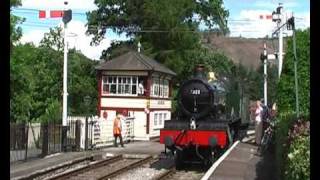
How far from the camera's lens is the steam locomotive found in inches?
709

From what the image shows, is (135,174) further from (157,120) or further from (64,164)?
(157,120)

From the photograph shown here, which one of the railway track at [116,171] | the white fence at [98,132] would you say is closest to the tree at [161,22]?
the white fence at [98,132]

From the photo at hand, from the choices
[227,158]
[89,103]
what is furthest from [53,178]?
[89,103]

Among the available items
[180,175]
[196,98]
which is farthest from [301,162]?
[196,98]

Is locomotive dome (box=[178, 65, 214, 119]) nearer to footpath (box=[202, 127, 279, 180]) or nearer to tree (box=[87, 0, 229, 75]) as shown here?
footpath (box=[202, 127, 279, 180])

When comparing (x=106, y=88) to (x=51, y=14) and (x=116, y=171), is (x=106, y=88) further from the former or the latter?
(x=116, y=171)

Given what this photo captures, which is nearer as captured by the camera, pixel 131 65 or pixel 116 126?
pixel 116 126

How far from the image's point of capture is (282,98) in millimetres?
17844

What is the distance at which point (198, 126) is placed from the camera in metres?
18.2

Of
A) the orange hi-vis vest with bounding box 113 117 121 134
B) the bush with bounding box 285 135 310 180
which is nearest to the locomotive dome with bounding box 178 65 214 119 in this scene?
the orange hi-vis vest with bounding box 113 117 121 134

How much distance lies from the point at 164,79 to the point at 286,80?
24.0 metres
